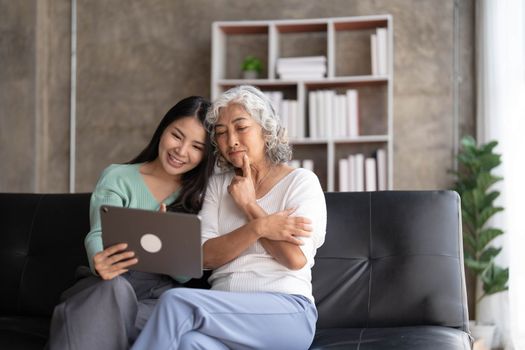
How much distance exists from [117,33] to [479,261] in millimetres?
3147

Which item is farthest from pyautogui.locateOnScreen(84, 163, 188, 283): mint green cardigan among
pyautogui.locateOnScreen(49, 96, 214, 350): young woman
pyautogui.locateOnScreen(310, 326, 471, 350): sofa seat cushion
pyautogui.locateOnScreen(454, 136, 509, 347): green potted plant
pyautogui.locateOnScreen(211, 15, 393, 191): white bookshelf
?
pyautogui.locateOnScreen(454, 136, 509, 347): green potted plant

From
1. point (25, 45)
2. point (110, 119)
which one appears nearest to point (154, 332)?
point (110, 119)

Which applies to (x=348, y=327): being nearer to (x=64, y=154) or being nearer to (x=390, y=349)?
(x=390, y=349)

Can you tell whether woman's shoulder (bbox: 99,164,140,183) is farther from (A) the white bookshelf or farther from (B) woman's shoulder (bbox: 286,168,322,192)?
(A) the white bookshelf

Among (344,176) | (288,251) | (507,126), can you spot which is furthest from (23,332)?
(507,126)

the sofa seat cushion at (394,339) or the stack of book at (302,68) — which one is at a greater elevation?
the stack of book at (302,68)

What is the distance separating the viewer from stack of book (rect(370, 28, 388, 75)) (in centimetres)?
501

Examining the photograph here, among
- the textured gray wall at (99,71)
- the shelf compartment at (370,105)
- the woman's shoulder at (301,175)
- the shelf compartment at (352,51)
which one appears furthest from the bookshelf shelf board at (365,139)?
the woman's shoulder at (301,175)

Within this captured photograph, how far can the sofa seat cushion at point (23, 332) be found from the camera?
2.47 m

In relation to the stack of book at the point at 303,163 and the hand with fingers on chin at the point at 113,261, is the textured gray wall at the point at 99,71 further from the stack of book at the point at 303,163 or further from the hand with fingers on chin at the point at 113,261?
the hand with fingers on chin at the point at 113,261

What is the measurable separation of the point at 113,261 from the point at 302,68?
123 inches

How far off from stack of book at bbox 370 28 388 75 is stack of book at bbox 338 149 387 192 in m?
0.54

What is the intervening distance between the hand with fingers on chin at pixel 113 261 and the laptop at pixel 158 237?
0.02 meters

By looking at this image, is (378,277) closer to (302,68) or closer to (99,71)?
(302,68)
